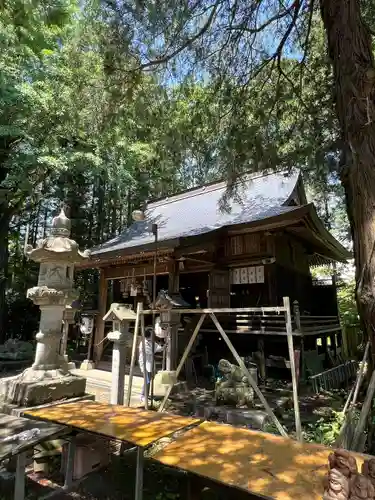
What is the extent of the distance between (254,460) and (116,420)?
155 centimetres

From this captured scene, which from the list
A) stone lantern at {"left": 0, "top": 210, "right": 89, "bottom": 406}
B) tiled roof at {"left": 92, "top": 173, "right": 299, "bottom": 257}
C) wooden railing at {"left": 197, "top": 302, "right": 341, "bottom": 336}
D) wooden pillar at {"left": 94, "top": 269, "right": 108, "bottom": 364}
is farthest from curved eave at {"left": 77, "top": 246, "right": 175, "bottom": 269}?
stone lantern at {"left": 0, "top": 210, "right": 89, "bottom": 406}

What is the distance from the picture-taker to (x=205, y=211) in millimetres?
11734

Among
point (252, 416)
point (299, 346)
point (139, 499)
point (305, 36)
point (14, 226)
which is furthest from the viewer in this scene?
point (14, 226)

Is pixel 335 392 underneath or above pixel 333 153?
underneath

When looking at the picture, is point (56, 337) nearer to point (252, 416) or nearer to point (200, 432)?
point (200, 432)

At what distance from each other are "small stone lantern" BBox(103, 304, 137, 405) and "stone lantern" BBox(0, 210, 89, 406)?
2.32ft

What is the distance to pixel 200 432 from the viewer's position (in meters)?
3.19

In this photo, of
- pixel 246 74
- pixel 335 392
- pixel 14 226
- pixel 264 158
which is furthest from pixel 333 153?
pixel 14 226

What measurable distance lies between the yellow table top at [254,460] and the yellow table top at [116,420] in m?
0.21

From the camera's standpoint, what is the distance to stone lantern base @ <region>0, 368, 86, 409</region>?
4305mm

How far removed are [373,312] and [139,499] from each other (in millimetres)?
2839

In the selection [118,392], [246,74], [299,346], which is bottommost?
[118,392]

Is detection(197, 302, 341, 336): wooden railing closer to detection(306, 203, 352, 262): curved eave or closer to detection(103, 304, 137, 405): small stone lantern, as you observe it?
detection(306, 203, 352, 262): curved eave

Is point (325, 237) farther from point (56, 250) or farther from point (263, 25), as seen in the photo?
point (56, 250)
